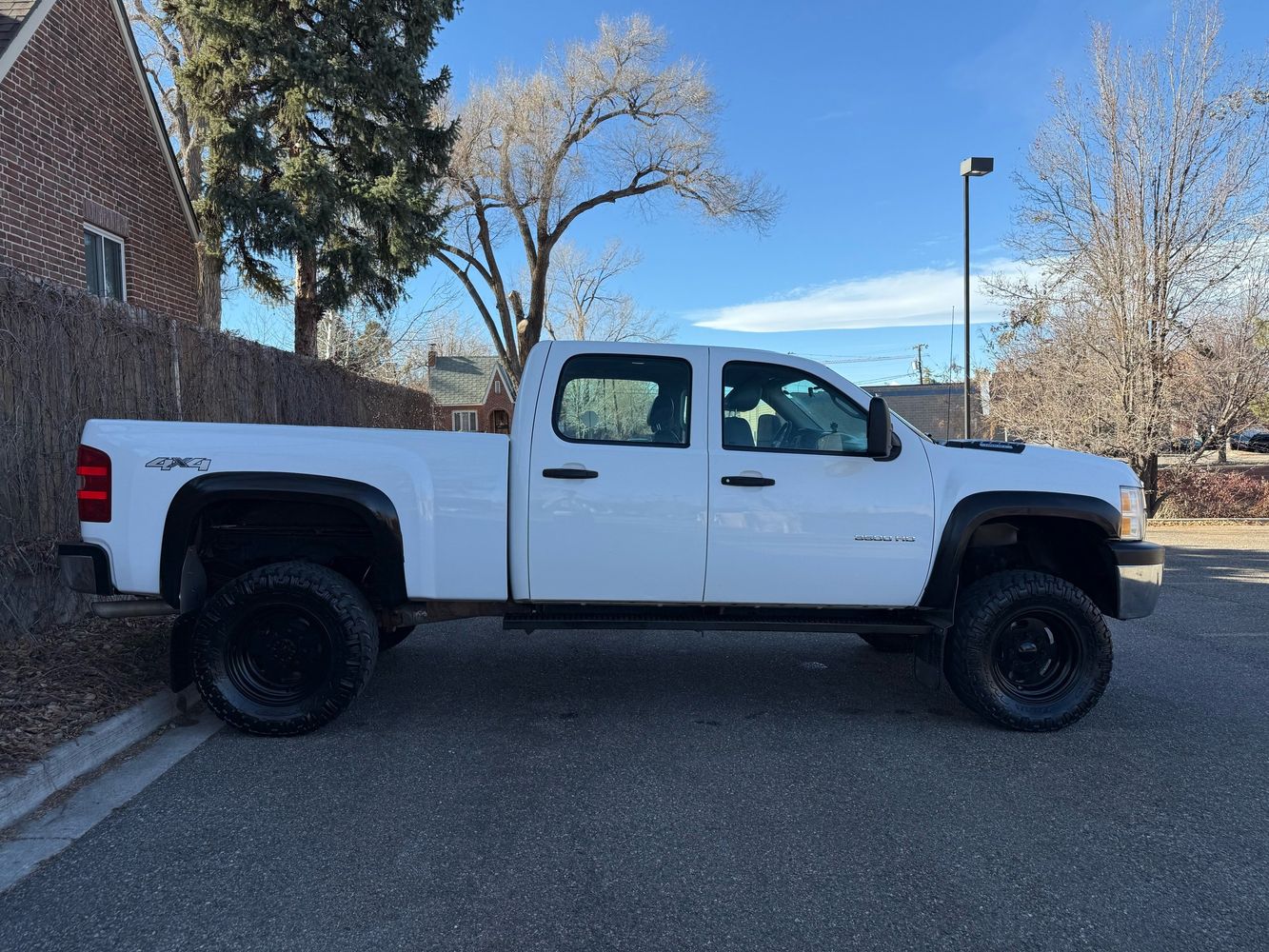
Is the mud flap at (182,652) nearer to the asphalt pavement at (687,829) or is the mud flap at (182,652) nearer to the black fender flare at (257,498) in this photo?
the black fender flare at (257,498)

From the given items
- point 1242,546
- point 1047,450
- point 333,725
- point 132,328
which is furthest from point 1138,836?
point 1242,546

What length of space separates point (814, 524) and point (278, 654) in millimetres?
2958

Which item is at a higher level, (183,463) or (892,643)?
(183,463)

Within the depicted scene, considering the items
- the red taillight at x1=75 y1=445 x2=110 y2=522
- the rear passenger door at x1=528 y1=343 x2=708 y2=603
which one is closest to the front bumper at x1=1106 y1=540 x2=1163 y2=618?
the rear passenger door at x1=528 y1=343 x2=708 y2=603

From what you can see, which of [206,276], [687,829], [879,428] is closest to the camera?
[687,829]

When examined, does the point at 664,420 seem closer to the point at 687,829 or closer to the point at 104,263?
the point at 687,829

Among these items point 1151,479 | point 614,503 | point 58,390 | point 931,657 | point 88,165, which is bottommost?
point 931,657

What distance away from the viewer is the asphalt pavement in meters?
2.72

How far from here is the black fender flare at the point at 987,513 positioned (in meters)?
4.40

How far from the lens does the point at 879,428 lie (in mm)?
4230

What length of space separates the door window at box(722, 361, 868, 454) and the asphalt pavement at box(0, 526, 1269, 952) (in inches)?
62.5

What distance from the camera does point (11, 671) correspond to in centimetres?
448

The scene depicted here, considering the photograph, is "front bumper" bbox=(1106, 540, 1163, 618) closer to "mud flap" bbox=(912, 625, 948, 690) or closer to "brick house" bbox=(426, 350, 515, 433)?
"mud flap" bbox=(912, 625, 948, 690)

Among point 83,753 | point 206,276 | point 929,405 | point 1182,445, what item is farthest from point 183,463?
point 929,405
